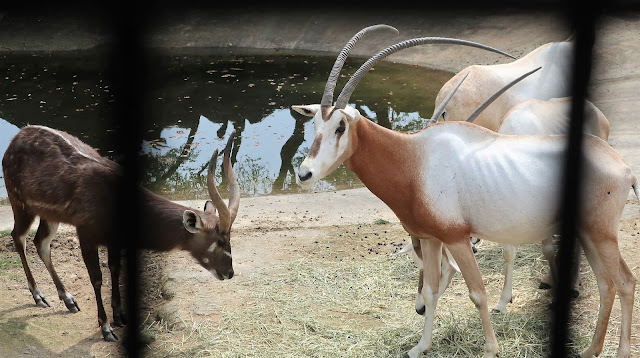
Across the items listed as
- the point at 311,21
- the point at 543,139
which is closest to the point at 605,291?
the point at 543,139

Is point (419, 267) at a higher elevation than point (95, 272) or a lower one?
higher

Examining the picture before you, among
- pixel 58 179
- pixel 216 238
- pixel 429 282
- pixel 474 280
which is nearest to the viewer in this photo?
pixel 474 280

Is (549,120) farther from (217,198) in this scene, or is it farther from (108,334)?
(108,334)

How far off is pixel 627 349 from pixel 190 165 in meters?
7.43

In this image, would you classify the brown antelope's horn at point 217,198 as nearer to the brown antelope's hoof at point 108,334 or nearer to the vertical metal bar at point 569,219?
the brown antelope's hoof at point 108,334

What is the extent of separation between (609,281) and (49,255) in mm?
4270

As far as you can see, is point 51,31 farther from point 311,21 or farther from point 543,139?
point 543,139

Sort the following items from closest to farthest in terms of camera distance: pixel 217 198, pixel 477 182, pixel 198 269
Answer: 1. pixel 477 182
2. pixel 217 198
3. pixel 198 269

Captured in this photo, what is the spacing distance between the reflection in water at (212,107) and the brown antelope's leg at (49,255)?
3.68m

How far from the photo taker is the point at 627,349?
Result: 15.8 ft

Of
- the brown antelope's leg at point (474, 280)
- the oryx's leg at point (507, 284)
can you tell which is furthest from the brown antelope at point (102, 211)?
the oryx's leg at point (507, 284)

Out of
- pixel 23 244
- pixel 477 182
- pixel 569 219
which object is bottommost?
pixel 23 244

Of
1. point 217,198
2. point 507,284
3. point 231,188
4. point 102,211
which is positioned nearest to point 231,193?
point 231,188

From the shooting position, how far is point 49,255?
6234mm
